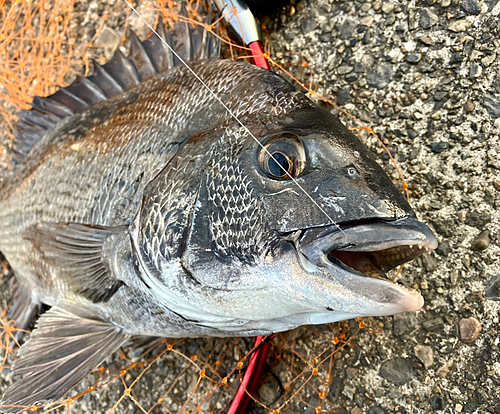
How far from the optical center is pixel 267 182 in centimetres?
107

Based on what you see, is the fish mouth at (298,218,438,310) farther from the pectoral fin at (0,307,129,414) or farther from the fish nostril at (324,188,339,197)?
the pectoral fin at (0,307,129,414)

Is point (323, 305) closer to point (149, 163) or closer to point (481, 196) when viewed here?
point (149, 163)

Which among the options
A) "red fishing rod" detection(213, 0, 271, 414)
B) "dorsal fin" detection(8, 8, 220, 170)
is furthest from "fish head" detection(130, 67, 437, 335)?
"dorsal fin" detection(8, 8, 220, 170)

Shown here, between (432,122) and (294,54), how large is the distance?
0.72m

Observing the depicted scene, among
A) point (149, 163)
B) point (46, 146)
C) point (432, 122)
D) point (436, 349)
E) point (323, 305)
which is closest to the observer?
point (323, 305)

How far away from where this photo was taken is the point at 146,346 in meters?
1.87

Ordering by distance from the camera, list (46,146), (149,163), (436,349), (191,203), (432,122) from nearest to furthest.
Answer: (191,203) → (149,163) → (436,349) → (432,122) → (46,146)

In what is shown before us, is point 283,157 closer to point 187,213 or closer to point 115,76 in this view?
point 187,213

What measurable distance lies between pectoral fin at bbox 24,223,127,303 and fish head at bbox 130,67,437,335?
0.29m

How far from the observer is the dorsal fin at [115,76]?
1.64 m

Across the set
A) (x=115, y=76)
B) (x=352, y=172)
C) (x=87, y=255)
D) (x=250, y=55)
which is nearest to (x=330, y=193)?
(x=352, y=172)

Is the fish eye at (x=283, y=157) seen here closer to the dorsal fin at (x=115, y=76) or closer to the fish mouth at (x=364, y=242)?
the fish mouth at (x=364, y=242)

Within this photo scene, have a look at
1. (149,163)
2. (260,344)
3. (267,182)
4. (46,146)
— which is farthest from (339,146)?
(46,146)

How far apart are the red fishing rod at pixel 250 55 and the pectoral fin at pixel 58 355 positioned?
532 millimetres
